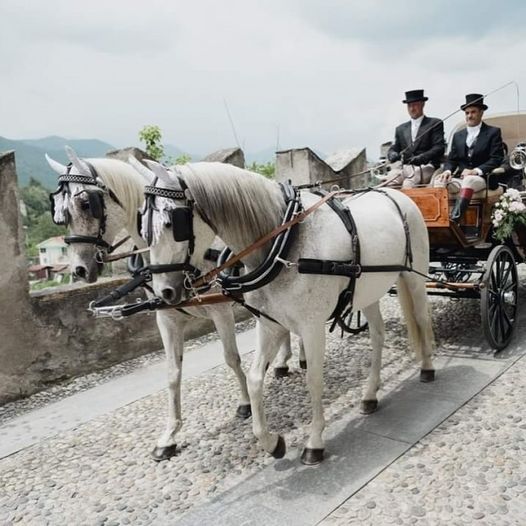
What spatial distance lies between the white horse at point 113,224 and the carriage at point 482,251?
230 cm

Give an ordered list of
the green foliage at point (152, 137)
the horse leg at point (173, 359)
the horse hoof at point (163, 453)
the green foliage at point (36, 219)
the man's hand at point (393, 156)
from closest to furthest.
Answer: the horse hoof at point (163, 453) → the horse leg at point (173, 359) → the man's hand at point (393, 156) → the green foliage at point (152, 137) → the green foliage at point (36, 219)

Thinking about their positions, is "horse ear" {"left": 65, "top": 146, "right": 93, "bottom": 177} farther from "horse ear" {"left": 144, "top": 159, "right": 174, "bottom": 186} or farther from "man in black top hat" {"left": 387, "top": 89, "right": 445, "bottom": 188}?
"man in black top hat" {"left": 387, "top": 89, "right": 445, "bottom": 188}

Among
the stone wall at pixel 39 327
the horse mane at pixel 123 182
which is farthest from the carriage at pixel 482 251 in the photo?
the stone wall at pixel 39 327

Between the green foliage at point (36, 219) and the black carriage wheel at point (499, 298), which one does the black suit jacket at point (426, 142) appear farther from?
the green foliage at point (36, 219)

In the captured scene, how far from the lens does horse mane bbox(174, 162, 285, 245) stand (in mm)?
2826

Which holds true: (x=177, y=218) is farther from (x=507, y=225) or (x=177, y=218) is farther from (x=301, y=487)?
(x=507, y=225)

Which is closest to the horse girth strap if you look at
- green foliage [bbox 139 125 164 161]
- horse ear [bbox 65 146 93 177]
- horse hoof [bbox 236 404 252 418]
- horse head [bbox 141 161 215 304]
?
horse head [bbox 141 161 215 304]

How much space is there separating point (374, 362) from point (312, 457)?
1.14m

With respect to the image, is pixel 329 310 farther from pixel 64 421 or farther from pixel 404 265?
pixel 64 421

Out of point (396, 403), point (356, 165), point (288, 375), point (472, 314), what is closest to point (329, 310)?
point (396, 403)

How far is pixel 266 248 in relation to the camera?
122 inches

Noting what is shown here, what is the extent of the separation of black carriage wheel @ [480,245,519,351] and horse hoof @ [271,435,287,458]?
2357 mm

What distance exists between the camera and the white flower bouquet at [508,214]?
5.07 meters

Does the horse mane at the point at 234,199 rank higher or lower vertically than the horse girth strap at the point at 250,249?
higher
